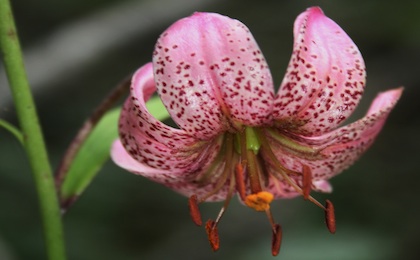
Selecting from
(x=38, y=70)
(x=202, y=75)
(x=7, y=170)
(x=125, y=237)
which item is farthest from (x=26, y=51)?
(x=202, y=75)

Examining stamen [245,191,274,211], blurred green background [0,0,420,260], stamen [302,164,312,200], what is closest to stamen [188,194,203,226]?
stamen [245,191,274,211]

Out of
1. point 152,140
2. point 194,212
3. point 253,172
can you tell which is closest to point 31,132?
point 152,140

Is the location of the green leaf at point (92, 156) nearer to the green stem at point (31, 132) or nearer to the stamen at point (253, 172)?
the green stem at point (31, 132)

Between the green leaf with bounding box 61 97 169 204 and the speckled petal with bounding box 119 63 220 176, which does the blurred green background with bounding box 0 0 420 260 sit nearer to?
the green leaf with bounding box 61 97 169 204

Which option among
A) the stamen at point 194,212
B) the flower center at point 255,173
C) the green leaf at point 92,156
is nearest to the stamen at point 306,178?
the flower center at point 255,173

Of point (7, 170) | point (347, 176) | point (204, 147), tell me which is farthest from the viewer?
point (347, 176)

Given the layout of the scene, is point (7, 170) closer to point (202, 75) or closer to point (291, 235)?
point (291, 235)

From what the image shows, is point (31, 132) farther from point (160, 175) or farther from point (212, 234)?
point (212, 234)

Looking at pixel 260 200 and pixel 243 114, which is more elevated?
pixel 243 114
